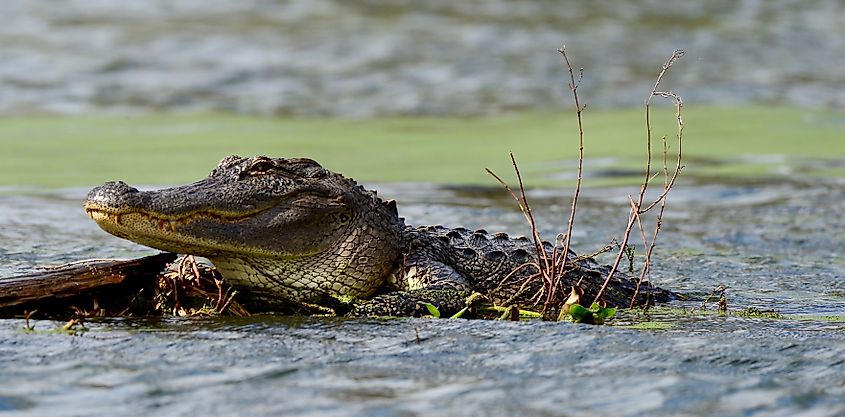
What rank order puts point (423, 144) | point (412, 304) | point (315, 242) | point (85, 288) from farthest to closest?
point (423, 144), point (315, 242), point (412, 304), point (85, 288)

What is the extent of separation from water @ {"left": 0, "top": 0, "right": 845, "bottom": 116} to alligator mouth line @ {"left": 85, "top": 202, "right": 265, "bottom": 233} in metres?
14.2

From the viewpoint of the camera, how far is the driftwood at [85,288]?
19.1 ft

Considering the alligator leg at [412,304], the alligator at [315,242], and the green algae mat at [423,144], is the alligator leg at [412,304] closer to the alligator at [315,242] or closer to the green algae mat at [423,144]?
the alligator at [315,242]

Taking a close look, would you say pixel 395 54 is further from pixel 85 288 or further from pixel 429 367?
pixel 429 367

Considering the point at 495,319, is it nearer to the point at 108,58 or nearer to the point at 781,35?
the point at 108,58

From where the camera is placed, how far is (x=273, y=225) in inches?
A: 239

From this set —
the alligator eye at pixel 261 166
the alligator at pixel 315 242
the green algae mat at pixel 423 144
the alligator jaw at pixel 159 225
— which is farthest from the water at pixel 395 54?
the alligator jaw at pixel 159 225

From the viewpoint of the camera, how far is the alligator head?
5723 mm

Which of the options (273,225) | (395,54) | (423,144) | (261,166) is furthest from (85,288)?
(395,54)

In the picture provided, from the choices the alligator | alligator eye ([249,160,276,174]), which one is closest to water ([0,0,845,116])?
the alligator

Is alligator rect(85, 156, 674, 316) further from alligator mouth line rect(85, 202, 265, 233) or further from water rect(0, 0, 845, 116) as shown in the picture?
water rect(0, 0, 845, 116)

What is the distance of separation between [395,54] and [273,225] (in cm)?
1833

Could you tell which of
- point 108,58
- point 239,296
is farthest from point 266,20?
point 239,296

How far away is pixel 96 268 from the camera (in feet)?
19.5
